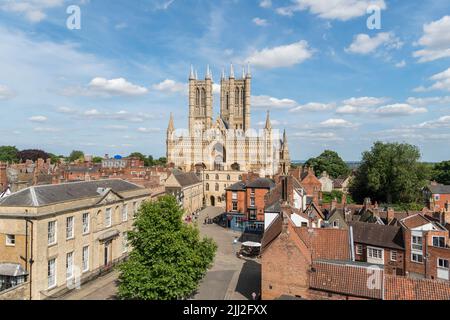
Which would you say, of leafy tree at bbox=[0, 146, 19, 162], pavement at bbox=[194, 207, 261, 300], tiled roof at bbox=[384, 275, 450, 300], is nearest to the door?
pavement at bbox=[194, 207, 261, 300]

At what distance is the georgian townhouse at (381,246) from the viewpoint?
95.7ft

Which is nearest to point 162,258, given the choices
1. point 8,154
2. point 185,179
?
point 185,179

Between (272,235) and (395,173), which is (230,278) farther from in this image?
(395,173)

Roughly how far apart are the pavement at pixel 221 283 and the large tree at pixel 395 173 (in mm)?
34831

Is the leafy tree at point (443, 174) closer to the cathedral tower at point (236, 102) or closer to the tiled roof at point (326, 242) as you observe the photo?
the cathedral tower at point (236, 102)

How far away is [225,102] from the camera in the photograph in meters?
112

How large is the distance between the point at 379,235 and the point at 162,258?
21.8m

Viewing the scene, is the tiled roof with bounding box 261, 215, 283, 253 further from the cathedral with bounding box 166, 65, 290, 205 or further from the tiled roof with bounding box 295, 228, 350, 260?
the cathedral with bounding box 166, 65, 290, 205

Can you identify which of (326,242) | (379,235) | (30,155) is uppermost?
(30,155)

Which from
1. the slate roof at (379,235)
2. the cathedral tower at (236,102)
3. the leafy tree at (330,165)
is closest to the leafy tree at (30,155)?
the cathedral tower at (236,102)
